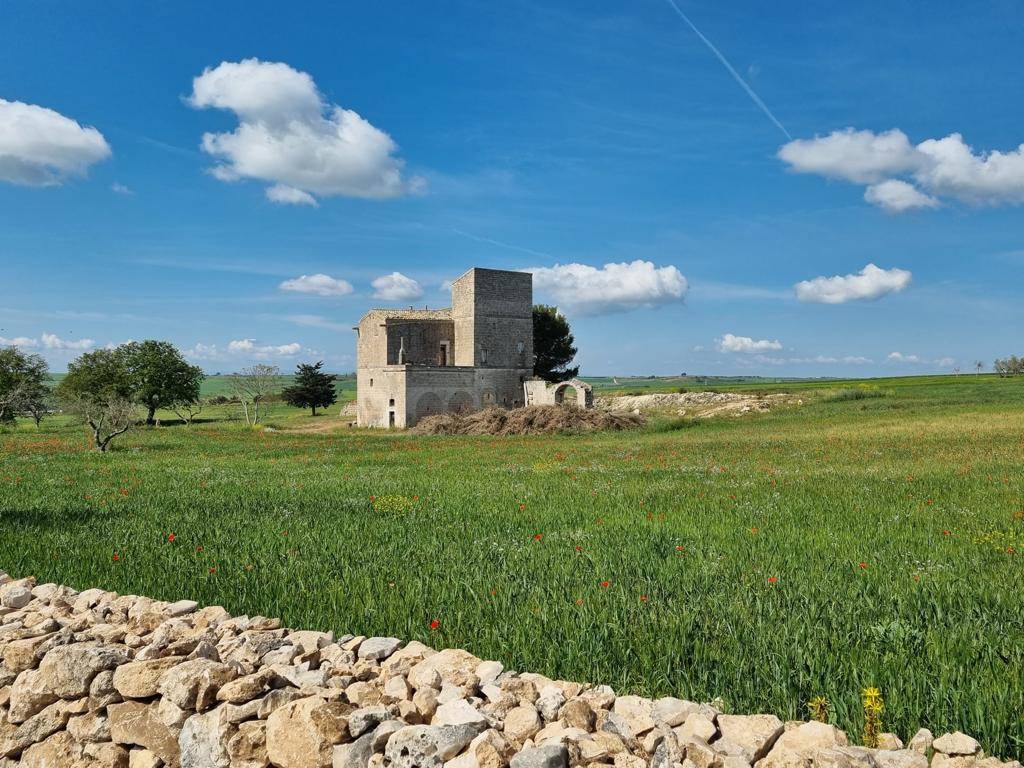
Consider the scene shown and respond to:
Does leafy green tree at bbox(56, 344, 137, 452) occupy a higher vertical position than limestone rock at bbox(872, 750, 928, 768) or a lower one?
higher

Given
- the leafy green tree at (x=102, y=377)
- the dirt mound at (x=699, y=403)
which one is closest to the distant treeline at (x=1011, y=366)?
the dirt mound at (x=699, y=403)

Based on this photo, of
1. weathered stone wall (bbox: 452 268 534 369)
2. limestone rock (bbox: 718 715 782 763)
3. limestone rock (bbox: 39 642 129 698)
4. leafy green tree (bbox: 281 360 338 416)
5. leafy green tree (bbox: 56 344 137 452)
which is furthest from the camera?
leafy green tree (bbox: 281 360 338 416)

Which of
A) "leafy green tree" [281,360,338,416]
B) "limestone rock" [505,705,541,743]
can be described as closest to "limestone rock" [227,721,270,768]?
"limestone rock" [505,705,541,743]

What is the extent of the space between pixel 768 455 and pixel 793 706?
19.6 meters

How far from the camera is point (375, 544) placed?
883 cm

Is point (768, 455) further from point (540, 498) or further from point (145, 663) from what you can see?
point (145, 663)

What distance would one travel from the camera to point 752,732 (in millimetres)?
3523

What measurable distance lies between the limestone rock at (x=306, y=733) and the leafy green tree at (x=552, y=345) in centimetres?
6596

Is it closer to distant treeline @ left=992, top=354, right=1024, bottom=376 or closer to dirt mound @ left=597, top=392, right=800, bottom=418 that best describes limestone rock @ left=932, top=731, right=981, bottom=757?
dirt mound @ left=597, top=392, right=800, bottom=418

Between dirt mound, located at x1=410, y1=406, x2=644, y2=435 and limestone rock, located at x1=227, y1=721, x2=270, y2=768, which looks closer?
limestone rock, located at x1=227, y1=721, x2=270, y2=768

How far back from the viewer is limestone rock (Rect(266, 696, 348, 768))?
396 cm

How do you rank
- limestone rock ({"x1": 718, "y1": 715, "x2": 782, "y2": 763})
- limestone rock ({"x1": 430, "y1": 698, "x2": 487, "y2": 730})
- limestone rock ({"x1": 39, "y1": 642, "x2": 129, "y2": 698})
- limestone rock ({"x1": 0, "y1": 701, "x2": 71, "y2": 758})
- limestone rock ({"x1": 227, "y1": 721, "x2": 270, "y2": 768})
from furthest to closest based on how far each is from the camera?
limestone rock ({"x1": 39, "y1": 642, "x2": 129, "y2": 698}) → limestone rock ({"x1": 0, "y1": 701, "x2": 71, "y2": 758}) → limestone rock ({"x1": 227, "y1": 721, "x2": 270, "y2": 768}) → limestone rock ({"x1": 430, "y1": 698, "x2": 487, "y2": 730}) → limestone rock ({"x1": 718, "y1": 715, "x2": 782, "y2": 763})

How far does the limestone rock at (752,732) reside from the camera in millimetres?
3443

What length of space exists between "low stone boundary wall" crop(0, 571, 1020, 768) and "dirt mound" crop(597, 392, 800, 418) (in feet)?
123
